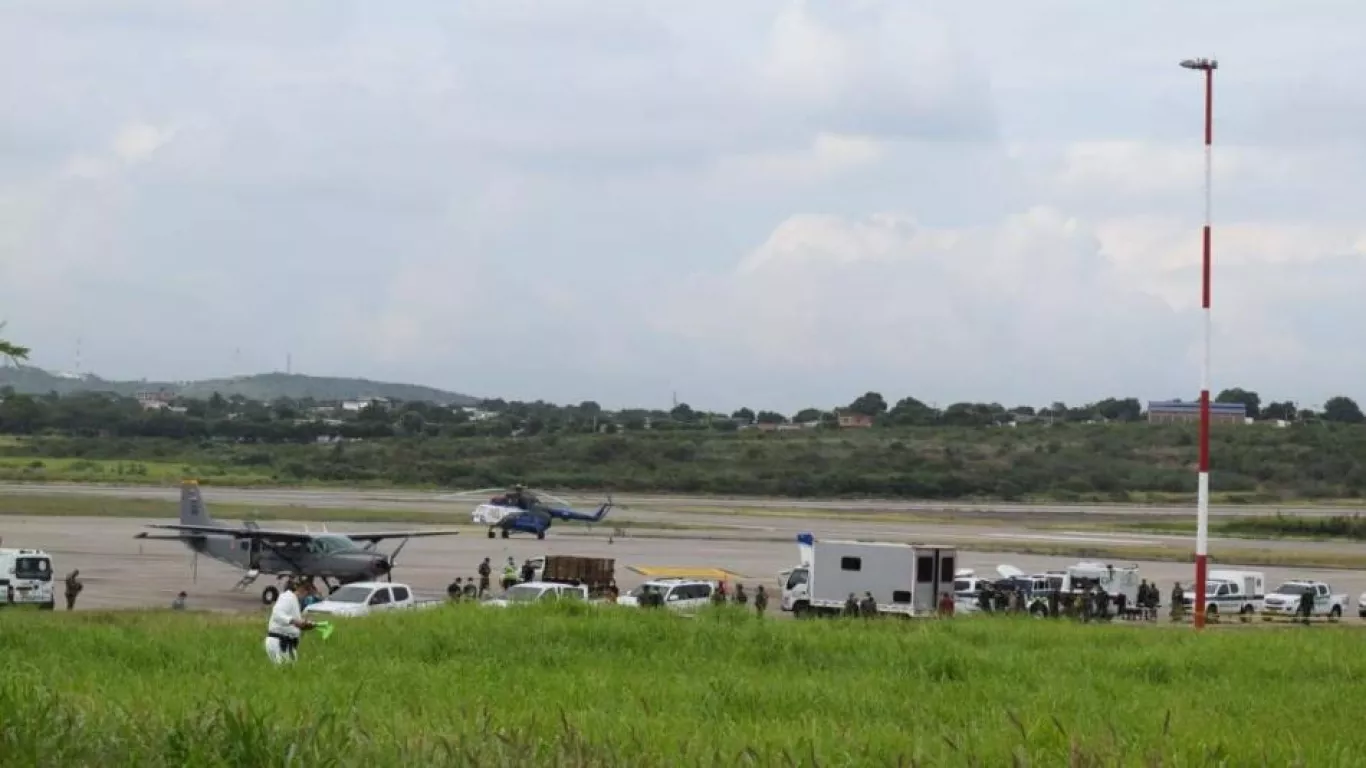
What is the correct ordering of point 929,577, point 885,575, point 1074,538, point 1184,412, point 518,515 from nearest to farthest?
point 929,577, point 885,575, point 518,515, point 1074,538, point 1184,412

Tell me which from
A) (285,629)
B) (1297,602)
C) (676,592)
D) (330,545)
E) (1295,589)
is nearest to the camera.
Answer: (285,629)

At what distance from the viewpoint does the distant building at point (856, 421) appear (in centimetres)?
17684

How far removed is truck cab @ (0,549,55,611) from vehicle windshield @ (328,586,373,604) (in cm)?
668

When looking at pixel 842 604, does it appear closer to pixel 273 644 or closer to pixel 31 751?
pixel 273 644

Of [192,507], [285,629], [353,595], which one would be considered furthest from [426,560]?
[285,629]

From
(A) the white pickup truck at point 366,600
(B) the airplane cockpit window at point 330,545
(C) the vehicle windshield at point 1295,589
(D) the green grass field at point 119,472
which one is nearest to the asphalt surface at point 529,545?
(B) the airplane cockpit window at point 330,545

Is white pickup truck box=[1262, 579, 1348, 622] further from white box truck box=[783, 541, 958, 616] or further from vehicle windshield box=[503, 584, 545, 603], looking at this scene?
vehicle windshield box=[503, 584, 545, 603]

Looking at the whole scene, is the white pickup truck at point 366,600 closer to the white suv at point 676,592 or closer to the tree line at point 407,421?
the white suv at point 676,592

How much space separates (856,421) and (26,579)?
522 ft

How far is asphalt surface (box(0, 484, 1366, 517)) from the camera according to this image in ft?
263

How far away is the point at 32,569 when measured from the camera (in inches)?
1411

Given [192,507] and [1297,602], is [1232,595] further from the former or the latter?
[192,507]

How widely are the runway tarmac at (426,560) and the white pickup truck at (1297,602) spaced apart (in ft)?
11.9

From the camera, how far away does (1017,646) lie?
880 inches
